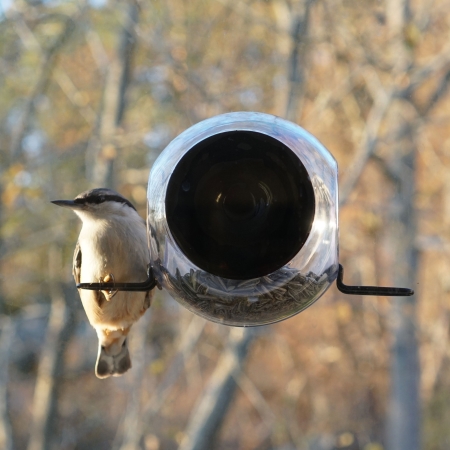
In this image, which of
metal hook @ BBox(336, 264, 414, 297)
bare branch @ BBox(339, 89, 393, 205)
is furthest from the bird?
bare branch @ BBox(339, 89, 393, 205)

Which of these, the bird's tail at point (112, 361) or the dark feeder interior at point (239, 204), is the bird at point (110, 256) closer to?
the bird's tail at point (112, 361)

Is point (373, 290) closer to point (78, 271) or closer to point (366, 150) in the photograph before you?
point (78, 271)

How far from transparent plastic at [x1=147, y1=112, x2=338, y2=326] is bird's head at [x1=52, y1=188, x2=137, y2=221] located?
44 centimetres

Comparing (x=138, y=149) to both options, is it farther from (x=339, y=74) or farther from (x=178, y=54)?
(x=339, y=74)

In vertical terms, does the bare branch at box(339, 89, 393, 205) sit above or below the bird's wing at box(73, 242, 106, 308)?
above

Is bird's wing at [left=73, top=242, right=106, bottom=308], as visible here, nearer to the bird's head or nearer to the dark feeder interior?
the bird's head

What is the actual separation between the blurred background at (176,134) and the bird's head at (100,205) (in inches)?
128

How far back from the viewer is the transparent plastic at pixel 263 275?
71.4 inches

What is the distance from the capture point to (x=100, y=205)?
2.30 metres

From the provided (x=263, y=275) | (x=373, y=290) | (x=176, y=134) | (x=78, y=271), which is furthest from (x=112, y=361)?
(x=176, y=134)

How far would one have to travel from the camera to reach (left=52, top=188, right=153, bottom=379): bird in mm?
2113

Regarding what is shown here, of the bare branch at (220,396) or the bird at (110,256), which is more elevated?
the bird at (110,256)

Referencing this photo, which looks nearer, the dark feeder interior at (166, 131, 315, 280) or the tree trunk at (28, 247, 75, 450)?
the dark feeder interior at (166, 131, 315, 280)

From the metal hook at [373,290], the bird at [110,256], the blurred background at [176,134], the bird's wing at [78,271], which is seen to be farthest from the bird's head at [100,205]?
the blurred background at [176,134]
